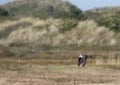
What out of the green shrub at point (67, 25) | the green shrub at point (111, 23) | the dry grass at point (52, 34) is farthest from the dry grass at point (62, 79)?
the green shrub at point (111, 23)

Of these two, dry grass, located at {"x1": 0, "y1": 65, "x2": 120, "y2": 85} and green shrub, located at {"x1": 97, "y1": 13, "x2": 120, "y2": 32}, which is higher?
green shrub, located at {"x1": 97, "y1": 13, "x2": 120, "y2": 32}

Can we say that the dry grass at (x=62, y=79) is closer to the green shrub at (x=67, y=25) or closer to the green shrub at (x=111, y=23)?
the green shrub at (x=67, y=25)

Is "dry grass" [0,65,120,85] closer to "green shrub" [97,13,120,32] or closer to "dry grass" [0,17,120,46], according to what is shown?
"dry grass" [0,17,120,46]

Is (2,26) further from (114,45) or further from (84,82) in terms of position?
(84,82)

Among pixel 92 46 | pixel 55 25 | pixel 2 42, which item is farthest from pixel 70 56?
pixel 55 25

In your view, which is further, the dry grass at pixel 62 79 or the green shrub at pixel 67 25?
the green shrub at pixel 67 25

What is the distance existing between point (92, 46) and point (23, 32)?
8777 mm

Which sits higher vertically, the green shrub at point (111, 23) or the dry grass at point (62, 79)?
the green shrub at point (111, 23)

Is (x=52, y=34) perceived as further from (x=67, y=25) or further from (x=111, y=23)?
(x=111, y=23)

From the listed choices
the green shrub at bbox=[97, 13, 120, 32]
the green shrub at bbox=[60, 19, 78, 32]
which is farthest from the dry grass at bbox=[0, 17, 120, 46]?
the green shrub at bbox=[97, 13, 120, 32]

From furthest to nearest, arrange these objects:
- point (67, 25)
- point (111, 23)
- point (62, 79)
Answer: point (111, 23), point (67, 25), point (62, 79)

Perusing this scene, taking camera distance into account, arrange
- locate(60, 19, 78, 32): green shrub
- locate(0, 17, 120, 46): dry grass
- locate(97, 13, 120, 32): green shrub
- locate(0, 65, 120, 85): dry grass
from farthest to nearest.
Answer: locate(97, 13, 120, 32): green shrub
locate(60, 19, 78, 32): green shrub
locate(0, 17, 120, 46): dry grass
locate(0, 65, 120, 85): dry grass

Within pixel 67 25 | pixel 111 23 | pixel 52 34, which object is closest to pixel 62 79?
pixel 52 34

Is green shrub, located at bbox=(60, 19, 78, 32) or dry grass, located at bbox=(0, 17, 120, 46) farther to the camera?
green shrub, located at bbox=(60, 19, 78, 32)
